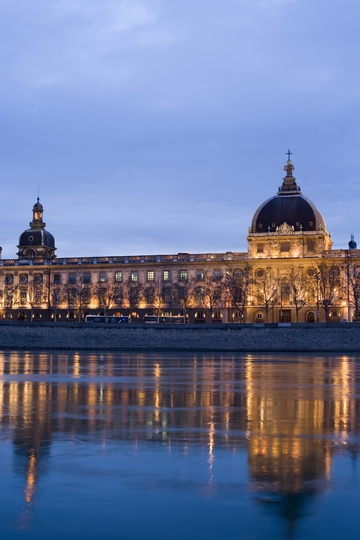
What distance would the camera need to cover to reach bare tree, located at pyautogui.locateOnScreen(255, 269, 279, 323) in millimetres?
136500

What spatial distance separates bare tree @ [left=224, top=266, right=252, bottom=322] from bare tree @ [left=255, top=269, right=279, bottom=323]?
6.66ft

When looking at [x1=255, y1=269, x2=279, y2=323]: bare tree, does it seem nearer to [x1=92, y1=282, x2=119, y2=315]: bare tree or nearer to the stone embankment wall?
[x1=92, y1=282, x2=119, y2=315]: bare tree

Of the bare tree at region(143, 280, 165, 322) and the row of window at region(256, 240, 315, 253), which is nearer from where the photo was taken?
the row of window at region(256, 240, 315, 253)

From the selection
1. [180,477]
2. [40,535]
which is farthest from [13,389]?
[40,535]

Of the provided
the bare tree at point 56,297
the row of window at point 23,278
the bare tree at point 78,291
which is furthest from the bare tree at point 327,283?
the row of window at point 23,278

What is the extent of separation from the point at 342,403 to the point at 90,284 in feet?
415

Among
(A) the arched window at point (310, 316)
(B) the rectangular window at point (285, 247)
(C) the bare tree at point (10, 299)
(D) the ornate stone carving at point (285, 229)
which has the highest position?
(D) the ornate stone carving at point (285, 229)

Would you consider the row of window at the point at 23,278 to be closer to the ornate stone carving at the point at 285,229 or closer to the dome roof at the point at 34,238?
the dome roof at the point at 34,238

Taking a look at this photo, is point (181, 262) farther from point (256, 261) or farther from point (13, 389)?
point (13, 389)

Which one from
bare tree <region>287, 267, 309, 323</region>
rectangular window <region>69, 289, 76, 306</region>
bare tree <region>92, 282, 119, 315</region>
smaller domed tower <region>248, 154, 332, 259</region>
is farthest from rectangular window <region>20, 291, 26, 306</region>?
bare tree <region>287, 267, 309, 323</region>

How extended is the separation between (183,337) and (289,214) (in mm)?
57428

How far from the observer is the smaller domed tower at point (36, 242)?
517ft

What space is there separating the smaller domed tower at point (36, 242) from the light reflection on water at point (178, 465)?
429 feet

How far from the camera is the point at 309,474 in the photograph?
14641 mm
